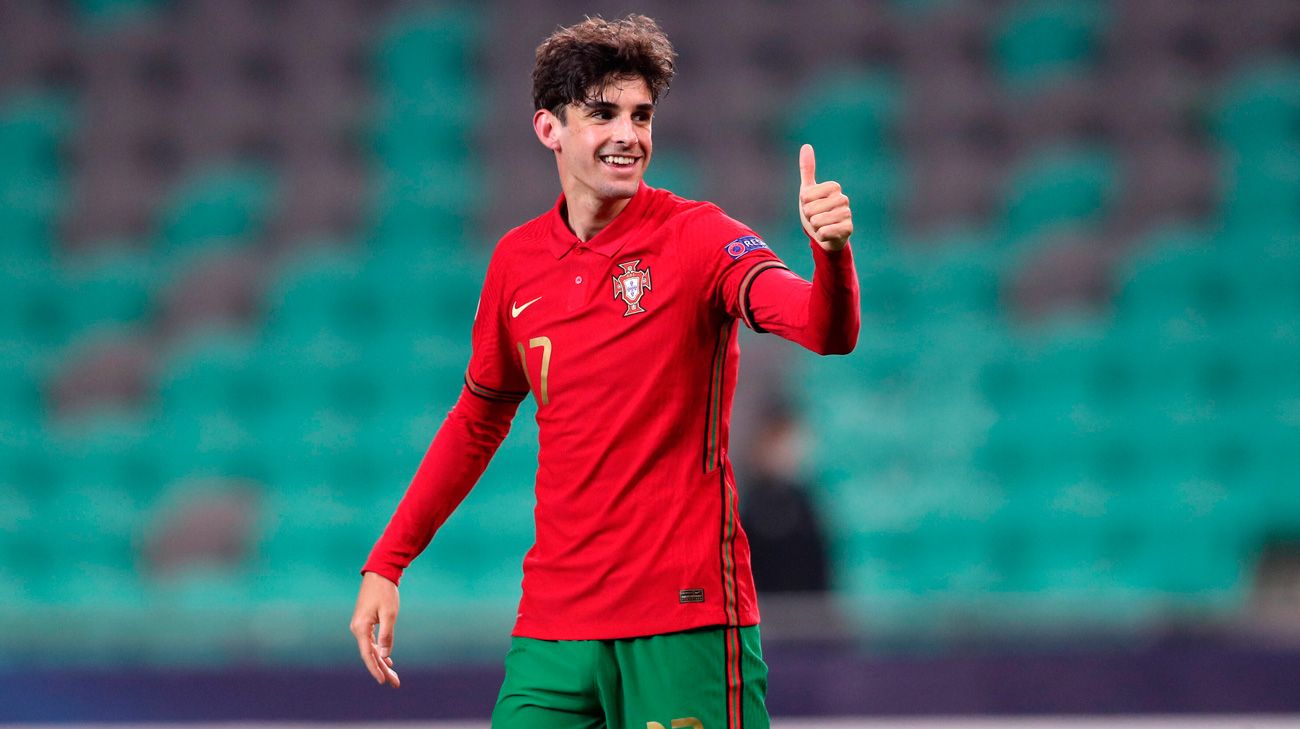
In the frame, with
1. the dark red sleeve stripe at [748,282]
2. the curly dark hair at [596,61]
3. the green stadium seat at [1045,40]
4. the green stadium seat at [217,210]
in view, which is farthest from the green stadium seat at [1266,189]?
the dark red sleeve stripe at [748,282]

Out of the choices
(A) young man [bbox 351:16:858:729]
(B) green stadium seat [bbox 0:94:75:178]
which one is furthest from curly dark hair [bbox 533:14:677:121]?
(B) green stadium seat [bbox 0:94:75:178]

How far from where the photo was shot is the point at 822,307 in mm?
1718

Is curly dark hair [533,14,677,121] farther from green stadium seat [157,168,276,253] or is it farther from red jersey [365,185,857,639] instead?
green stadium seat [157,168,276,253]

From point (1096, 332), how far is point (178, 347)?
3.72 m

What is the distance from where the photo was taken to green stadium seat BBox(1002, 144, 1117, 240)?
5.92 m

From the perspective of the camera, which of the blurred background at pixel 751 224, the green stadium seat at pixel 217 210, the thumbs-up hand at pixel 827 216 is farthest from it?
the green stadium seat at pixel 217 210

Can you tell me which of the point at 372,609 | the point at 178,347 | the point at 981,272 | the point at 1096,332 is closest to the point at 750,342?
the point at 981,272

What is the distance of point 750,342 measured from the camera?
591cm

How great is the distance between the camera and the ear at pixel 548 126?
211cm

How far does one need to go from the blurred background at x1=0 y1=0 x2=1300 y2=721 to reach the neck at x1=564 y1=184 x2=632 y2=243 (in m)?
2.60

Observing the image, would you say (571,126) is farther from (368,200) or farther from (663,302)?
(368,200)

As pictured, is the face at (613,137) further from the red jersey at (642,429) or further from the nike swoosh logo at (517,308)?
the nike swoosh logo at (517,308)

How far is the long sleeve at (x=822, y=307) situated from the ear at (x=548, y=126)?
464 mm

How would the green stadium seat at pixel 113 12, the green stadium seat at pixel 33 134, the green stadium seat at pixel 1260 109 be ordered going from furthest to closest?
1. the green stadium seat at pixel 113 12
2. the green stadium seat at pixel 33 134
3. the green stadium seat at pixel 1260 109
